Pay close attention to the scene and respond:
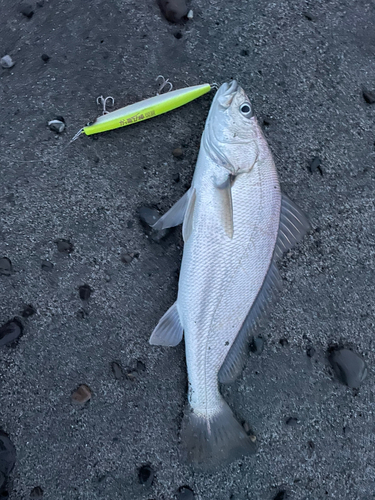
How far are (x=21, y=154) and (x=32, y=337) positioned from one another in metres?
0.97

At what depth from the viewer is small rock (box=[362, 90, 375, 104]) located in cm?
199

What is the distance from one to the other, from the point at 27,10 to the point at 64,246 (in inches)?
50.9

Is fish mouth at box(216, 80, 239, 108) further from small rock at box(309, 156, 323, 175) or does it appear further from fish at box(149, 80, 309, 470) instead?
small rock at box(309, 156, 323, 175)

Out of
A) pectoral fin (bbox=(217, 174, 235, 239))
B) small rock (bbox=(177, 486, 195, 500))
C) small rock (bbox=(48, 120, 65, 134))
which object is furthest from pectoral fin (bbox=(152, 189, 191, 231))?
small rock (bbox=(177, 486, 195, 500))

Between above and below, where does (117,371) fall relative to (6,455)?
above

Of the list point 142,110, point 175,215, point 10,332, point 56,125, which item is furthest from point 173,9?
point 10,332

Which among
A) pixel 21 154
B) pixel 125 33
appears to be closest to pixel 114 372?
pixel 21 154

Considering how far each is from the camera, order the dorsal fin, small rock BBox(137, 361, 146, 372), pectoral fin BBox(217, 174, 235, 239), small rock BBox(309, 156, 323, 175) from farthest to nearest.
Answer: small rock BBox(309, 156, 323, 175) < small rock BBox(137, 361, 146, 372) < the dorsal fin < pectoral fin BBox(217, 174, 235, 239)

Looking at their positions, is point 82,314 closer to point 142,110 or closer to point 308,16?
point 142,110

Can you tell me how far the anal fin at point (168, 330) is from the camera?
1.76 m

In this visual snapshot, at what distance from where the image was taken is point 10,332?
1.78 meters

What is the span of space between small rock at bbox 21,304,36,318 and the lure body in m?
0.96

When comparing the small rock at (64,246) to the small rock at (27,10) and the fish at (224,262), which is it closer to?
the fish at (224,262)

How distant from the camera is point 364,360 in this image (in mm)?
1933
